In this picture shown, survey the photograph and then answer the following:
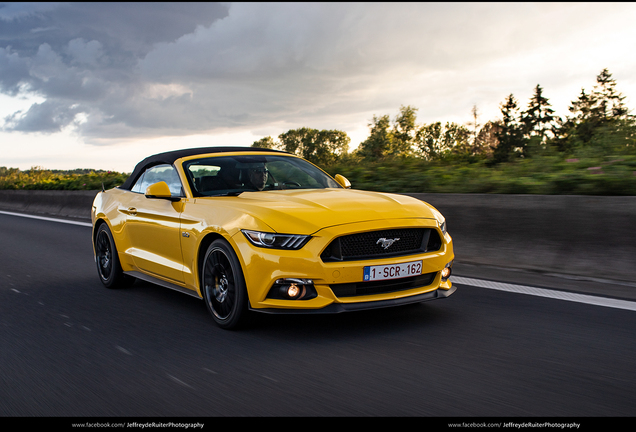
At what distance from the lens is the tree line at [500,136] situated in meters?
9.64

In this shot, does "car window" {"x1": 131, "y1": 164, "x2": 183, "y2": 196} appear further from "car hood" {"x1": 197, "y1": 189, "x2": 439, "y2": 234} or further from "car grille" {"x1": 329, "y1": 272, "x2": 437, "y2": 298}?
"car grille" {"x1": 329, "y1": 272, "x2": 437, "y2": 298}

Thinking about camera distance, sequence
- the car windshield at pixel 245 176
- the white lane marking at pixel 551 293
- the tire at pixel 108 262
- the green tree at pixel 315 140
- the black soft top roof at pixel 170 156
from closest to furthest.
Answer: the white lane marking at pixel 551 293 → the car windshield at pixel 245 176 → the black soft top roof at pixel 170 156 → the tire at pixel 108 262 → the green tree at pixel 315 140

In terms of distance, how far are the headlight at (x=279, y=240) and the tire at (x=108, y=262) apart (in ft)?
9.58

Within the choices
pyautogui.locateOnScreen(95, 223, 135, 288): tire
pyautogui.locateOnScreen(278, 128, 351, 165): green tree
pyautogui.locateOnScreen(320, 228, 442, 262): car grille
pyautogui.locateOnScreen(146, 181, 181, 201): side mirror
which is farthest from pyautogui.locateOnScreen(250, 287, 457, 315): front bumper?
pyautogui.locateOnScreen(278, 128, 351, 165): green tree

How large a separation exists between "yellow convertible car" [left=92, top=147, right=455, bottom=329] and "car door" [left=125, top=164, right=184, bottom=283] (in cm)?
1

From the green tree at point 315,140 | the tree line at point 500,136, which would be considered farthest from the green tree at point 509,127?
the green tree at point 315,140

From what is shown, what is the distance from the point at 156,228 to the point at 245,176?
1.02 meters

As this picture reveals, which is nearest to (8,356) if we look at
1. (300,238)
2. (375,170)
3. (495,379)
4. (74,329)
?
(74,329)

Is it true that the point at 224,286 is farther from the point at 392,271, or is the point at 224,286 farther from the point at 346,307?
the point at 392,271

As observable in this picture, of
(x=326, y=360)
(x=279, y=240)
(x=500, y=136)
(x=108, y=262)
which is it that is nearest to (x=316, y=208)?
(x=279, y=240)

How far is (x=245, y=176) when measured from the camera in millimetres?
5750

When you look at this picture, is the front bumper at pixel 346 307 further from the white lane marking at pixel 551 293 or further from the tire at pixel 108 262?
the tire at pixel 108 262

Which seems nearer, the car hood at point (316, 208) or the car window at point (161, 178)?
the car hood at point (316, 208)
